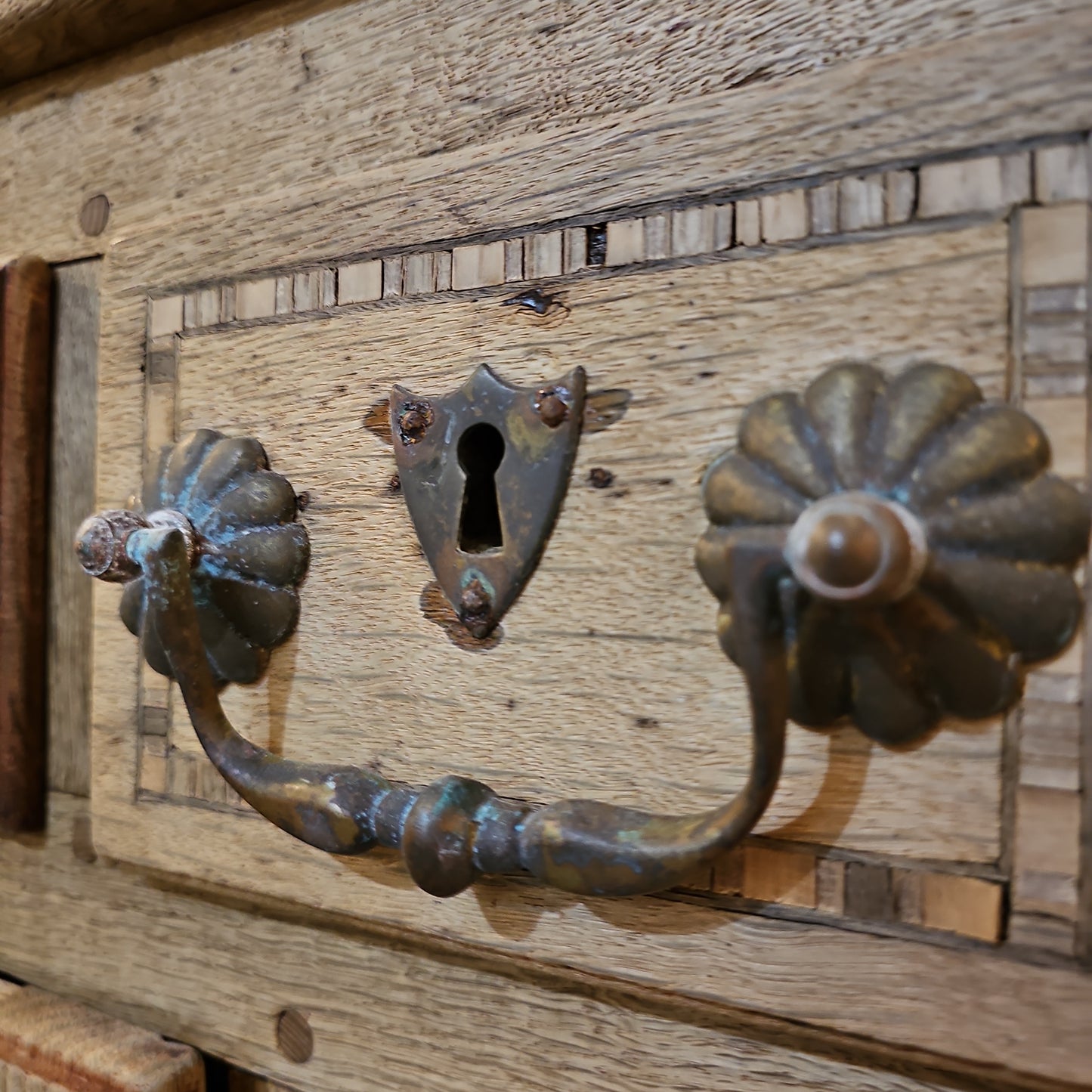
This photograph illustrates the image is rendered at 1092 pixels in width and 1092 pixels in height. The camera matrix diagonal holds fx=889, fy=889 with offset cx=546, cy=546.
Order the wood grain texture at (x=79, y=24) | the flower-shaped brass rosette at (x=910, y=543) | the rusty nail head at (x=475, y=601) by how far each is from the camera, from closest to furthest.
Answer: the flower-shaped brass rosette at (x=910, y=543)
the rusty nail head at (x=475, y=601)
the wood grain texture at (x=79, y=24)

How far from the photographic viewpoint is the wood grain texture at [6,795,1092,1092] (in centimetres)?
29

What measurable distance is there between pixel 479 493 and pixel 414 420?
4 centimetres

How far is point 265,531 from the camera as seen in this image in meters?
0.42

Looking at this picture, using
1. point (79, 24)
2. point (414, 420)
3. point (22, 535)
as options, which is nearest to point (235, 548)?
point (414, 420)

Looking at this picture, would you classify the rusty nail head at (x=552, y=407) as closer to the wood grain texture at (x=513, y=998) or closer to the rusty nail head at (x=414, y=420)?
the rusty nail head at (x=414, y=420)

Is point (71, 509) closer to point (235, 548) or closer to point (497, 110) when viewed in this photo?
point (235, 548)

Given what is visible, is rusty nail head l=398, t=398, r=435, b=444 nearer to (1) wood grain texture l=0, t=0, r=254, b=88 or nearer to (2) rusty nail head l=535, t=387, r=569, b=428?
(2) rusty nail head l=535, t=387, r=569, b=428

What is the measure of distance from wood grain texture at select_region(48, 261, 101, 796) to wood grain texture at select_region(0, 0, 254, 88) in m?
0.12

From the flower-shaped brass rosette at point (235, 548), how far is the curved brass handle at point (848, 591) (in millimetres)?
125

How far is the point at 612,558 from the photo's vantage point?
35 centimetres

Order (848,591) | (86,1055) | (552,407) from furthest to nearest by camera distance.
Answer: (86,1055), (552,407), (848,591)

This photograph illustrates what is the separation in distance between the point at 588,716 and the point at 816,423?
141mm

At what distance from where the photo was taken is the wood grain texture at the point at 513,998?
29 centimetres

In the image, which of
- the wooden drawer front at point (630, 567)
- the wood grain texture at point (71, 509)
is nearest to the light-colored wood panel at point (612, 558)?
the wooden drawer front at point (630, 567)
